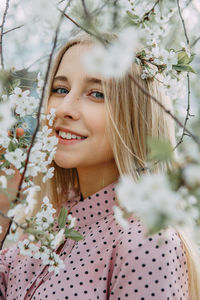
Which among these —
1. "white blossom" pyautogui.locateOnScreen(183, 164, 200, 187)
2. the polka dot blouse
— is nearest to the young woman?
the polka dot blouse

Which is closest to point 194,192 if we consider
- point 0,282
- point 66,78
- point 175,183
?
point 175,183

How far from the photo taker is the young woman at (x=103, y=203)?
112cm

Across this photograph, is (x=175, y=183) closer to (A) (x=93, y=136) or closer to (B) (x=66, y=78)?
(A) (x=93, y=136)

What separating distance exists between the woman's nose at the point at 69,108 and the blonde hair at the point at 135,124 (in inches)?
3.7

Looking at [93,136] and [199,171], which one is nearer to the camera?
[199,171]

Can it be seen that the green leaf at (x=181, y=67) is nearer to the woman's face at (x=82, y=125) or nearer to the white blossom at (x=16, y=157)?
the woman's face at (x=82, y=125)

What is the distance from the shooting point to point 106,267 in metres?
1.20

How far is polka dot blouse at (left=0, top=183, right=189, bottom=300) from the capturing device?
1.09m

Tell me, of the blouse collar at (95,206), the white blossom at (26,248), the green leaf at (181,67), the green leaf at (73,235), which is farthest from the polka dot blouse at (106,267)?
the green leaf at (181,67)

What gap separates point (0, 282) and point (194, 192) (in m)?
1.21

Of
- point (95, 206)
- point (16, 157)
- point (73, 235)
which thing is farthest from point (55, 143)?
point (95, 206)

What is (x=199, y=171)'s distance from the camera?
477mm

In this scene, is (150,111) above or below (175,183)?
above

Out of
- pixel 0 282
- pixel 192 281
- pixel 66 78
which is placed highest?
pixel 66 78
